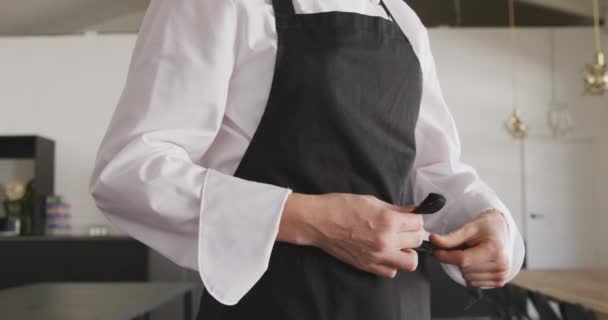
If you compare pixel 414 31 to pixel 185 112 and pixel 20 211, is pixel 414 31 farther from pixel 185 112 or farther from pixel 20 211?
pixel 20 211

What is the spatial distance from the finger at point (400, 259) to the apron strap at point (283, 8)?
0.31 metres

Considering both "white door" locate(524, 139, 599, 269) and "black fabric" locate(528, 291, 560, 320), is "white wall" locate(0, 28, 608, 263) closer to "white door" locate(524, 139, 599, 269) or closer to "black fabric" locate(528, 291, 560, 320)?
"white door" locate(524, 139, 599, 269)

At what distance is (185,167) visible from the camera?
65 centimetres

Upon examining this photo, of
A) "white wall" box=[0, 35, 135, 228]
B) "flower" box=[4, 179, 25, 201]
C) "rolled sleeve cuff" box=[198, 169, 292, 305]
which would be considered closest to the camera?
"rolled sleeve cuff" box=[198, 169, 292, 305]

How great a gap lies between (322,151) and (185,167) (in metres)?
0.16

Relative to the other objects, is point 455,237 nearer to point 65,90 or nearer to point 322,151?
point 322,151

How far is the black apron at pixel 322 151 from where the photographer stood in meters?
0.71

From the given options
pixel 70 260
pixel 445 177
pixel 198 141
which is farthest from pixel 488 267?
pixel 70 260

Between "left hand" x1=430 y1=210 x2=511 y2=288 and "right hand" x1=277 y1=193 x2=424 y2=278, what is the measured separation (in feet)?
0.34

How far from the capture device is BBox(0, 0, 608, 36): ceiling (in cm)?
614

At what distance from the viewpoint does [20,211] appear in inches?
246

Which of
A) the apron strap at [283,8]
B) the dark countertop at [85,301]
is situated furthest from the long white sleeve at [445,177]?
the dark countertop at [85,301]

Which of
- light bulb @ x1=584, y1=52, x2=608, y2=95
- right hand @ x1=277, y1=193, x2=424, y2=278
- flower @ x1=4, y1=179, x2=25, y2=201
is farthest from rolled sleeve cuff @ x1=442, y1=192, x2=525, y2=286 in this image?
Result: flower @ x1=4, y1=179, x2=25, y2=201

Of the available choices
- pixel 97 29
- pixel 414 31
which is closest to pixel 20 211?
pixel 97 29
